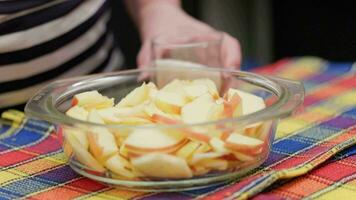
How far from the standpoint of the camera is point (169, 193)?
1.68ft

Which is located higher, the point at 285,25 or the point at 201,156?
the point at 201,156

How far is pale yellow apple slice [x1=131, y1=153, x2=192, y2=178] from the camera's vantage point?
0.48 m

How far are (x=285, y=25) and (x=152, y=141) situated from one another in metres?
1.49

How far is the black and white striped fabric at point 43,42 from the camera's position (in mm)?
768

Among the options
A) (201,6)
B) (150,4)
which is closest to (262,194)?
(150,4)

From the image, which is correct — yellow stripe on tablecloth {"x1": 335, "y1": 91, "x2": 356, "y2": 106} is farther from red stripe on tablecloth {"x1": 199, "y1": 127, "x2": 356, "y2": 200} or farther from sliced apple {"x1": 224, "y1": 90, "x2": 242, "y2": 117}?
sliced apple {"x1": 224, "y1": 90, "x2": 242, "y2": 117}

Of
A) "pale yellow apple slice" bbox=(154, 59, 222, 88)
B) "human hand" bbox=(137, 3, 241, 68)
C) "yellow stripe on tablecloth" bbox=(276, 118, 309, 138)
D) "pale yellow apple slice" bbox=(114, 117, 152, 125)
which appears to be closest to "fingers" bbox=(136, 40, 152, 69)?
"human hand" bbox=(137, 3, 241, 68)

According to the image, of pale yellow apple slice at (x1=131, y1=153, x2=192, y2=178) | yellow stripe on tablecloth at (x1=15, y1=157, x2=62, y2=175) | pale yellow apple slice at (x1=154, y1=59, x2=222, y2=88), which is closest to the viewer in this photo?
pale yellow apple slice at (x1=131, y1=153, x2=192, y2=178)

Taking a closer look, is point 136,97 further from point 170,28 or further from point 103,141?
point 170,28

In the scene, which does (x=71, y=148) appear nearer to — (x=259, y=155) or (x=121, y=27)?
(x=259, y=155)

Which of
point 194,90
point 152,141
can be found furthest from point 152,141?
point 194,90

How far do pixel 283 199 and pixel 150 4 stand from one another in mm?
554

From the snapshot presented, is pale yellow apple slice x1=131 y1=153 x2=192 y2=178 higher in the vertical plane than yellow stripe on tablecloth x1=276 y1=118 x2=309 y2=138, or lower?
higher

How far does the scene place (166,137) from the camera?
0.48 meters
